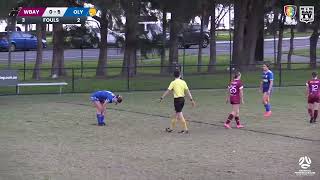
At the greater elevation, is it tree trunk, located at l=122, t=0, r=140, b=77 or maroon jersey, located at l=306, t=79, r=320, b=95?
tree trunk, located at l=122, t=0, r=140, b=77

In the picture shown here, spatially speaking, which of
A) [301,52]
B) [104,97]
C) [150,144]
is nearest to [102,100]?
[104,97]

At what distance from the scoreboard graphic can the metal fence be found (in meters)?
2.51

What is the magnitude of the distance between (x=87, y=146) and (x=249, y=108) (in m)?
9.85

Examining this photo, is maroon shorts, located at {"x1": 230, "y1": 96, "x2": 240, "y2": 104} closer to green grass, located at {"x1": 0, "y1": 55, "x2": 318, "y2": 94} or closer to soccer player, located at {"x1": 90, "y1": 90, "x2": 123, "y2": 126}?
soccer player, located at {"x1": 90, "y1": 90, "x2": 123, "y2": 126}

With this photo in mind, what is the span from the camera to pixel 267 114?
19.5 meters

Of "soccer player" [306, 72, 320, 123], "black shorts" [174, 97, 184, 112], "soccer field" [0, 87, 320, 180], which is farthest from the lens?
"soccer player" [306, 72, 320, 123]

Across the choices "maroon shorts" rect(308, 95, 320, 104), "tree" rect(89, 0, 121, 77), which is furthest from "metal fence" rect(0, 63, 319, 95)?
"maroon shorts" rect(308, 95, 320, 104)

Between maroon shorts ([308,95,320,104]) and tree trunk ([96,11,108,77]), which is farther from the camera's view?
tree trunk ([96,11,108,77])

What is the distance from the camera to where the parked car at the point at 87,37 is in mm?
35000

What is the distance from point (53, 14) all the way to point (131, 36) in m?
4.89

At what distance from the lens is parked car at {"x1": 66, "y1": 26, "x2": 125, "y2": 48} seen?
35000mm

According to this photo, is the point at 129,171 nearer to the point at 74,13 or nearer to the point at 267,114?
the point at 267,114

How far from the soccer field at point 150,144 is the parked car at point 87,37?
40.7ft

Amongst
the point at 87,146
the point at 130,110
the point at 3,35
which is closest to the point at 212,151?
the point at 87,146
